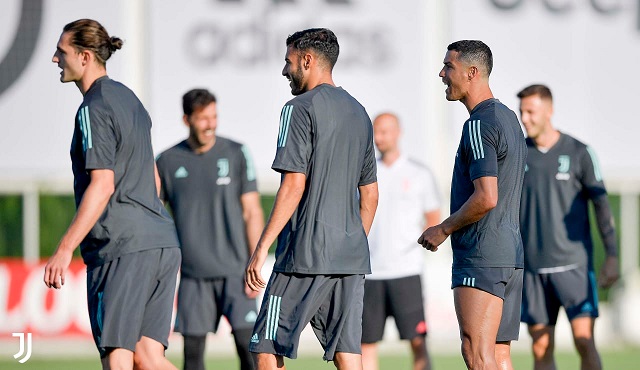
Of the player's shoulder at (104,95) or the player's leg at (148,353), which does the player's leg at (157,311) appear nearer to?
the player's leg at (148,353)

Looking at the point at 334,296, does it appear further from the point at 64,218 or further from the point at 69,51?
the point at 64,218

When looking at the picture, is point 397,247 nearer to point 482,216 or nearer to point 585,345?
point 585,345

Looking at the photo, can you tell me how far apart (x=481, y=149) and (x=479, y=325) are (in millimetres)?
955

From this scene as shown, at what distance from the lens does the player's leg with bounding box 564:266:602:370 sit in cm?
854

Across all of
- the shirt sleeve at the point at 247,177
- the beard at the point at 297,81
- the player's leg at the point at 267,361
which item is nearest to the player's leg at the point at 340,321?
the player's leg at the point at 267,361

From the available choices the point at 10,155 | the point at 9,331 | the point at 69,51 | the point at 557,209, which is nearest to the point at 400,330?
the point at 557,209

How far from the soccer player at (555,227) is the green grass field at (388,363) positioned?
10.6 ft

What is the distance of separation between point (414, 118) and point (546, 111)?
8071 millimetres

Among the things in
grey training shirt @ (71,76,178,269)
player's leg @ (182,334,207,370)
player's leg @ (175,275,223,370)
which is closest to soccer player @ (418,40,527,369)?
grey training shirt @ (71,76,178,269)

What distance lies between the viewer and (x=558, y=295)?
867 cm

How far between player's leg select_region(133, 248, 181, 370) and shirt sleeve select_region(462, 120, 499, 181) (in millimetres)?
1778

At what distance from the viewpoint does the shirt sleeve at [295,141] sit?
6.24m

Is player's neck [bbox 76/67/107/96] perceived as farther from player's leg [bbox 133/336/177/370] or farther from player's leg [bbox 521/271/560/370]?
player's leg [bbox 521/271/560/370]

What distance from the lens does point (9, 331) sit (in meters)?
13.2
